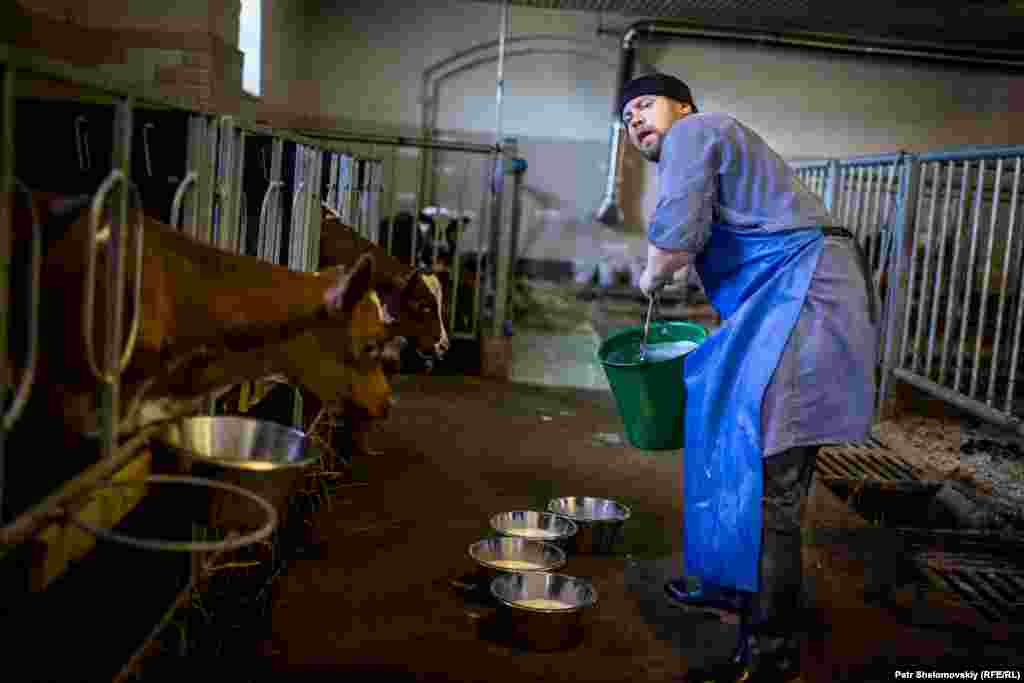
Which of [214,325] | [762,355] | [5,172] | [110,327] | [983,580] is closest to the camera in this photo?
[5,172]

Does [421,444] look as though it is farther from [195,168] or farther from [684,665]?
[195,168]

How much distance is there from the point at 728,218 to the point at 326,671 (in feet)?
5.53

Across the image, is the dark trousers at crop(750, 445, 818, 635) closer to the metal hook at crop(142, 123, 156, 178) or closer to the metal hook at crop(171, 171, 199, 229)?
the metal hook at crop(171, 171, 199, 229)

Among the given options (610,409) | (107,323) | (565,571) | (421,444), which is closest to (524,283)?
(610,409)

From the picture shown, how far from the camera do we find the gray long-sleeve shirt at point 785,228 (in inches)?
113

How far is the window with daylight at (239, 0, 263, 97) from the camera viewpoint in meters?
8.34

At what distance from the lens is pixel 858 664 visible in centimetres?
305

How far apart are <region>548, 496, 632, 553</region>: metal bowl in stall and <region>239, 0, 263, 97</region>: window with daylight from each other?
17.8ft

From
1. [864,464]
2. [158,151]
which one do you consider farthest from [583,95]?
[158,151]

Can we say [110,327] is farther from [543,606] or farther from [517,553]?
[517,553]

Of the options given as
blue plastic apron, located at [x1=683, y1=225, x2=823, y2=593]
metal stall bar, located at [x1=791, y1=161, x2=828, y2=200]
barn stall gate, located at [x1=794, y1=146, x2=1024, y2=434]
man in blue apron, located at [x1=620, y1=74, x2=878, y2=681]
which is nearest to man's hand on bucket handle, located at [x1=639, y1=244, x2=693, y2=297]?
man in blue apron, located at [x1=620, y1=74, x2=878, y2=681]

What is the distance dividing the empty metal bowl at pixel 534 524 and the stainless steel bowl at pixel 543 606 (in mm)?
478

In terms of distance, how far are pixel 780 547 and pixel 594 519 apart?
3.39 ft

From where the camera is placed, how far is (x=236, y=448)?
233 centimetres
